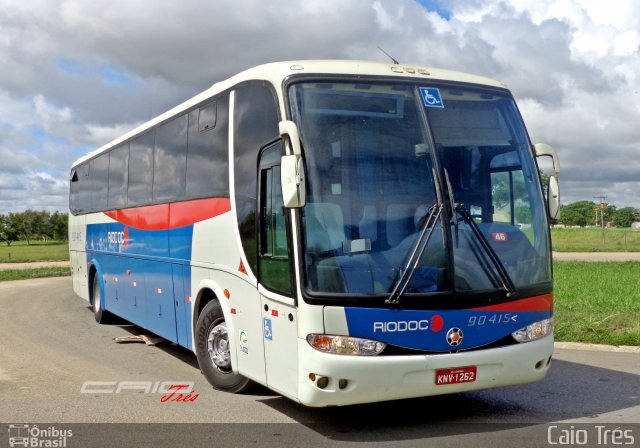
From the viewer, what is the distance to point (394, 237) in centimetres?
606

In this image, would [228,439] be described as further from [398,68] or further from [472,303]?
[398,68]

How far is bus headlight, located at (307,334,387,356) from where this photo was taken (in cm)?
584

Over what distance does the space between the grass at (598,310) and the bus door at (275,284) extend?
611 cm

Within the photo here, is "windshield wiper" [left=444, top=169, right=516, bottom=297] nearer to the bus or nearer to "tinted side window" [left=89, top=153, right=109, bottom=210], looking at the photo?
the bus

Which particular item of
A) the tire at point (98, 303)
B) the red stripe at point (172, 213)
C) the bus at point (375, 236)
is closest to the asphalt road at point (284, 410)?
the bus at point (375, 236)

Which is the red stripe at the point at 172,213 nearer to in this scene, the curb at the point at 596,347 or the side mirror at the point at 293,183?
the side mirror at the point at 293,183

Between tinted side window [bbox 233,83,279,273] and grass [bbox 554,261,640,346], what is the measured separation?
20.0ft

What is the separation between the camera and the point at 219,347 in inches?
314

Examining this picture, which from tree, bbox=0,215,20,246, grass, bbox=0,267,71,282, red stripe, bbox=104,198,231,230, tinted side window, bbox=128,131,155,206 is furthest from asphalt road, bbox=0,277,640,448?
tree, bbox=0,215,20,246

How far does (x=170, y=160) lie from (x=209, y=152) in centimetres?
154

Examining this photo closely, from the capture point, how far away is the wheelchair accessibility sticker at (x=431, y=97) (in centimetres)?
665

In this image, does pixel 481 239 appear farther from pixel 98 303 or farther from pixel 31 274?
pixel 31 274

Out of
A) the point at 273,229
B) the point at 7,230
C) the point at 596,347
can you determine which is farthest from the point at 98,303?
the point at 7,230

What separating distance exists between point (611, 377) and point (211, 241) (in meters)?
4.88
